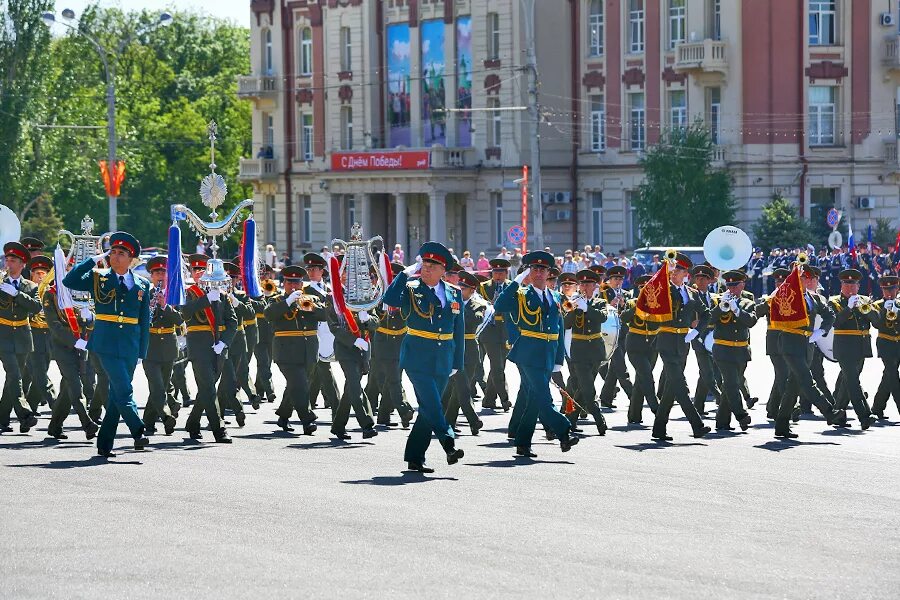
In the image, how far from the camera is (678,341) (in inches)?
691

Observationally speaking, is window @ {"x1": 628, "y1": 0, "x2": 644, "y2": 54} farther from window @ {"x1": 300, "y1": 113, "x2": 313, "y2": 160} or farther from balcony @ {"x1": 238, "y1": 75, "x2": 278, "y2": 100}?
balcony @ {"x1": 238, "y1": 75, "x2": 278, "y2": 100}

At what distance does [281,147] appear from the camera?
222 ft

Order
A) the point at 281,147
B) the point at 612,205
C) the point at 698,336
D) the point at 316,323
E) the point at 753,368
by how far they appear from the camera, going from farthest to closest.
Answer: the point at 281,147
the point at 612,205
the point at 753,368
the point at 698,336
the point at 316,323

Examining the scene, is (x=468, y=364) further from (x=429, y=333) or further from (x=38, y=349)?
(x=429, y=333)

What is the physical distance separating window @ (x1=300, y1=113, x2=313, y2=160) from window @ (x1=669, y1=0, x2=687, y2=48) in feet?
57.2

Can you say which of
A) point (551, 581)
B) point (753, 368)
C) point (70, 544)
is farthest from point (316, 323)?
point (753, 368)

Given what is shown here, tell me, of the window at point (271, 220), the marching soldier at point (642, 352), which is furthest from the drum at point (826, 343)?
the window at point (271, 220)

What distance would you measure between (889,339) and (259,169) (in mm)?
50721

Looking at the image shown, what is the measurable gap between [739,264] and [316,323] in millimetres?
4493

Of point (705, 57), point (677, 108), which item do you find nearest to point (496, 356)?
point (705, 57)

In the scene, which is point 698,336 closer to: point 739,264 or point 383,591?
point 739,264

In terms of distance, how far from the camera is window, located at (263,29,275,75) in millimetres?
67938

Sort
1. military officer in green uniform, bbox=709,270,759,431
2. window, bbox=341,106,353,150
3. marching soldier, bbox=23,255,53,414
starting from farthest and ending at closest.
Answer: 1. window, bbox=341,106,353,150
2. marching soldier, bbox=23,255,53,414
3. military officer in green uniform, bbox=709,270,759,431

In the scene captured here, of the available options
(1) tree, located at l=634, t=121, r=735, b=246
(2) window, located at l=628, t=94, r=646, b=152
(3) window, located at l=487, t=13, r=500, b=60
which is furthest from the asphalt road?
(3) window, located at l=487, t=13, r=500, b=60
